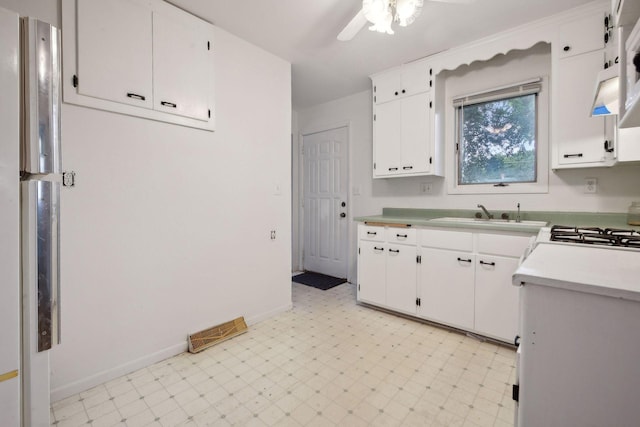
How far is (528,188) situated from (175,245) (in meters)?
2.81

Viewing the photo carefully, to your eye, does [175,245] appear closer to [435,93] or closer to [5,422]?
[5,422]

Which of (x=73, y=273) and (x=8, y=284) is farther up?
(x=8, y=284)

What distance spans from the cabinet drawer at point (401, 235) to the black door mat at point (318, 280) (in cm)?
121

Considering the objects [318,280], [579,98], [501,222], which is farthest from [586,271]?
[318,280]

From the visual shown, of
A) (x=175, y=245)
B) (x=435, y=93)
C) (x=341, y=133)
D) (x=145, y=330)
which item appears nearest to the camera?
(x=145, y=330)

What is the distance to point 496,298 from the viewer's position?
2102mm

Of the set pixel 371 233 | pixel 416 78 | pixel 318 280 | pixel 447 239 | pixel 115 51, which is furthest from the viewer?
pixel 318 280

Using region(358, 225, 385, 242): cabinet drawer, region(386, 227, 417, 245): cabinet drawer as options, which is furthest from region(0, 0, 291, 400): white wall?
region(386, 227, 417, 245): cabinet drawer

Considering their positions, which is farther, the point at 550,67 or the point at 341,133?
the point at 341,133

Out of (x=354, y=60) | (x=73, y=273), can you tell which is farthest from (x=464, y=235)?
(x=73, y=273)

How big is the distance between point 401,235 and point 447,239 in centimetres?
40

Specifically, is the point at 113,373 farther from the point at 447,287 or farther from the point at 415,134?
the point at 415,134

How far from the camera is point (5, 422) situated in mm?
757

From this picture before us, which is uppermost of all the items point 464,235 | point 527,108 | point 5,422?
point 527,108
